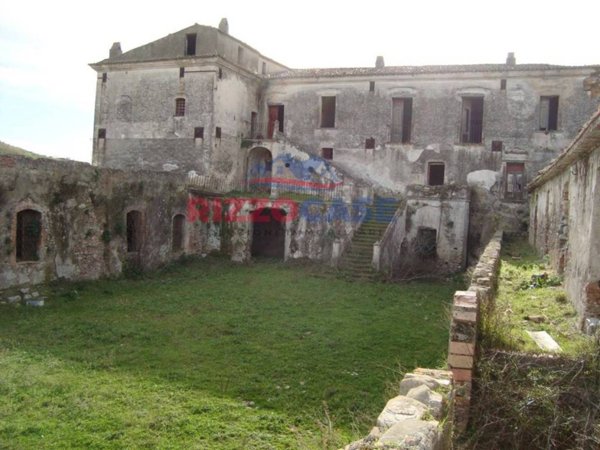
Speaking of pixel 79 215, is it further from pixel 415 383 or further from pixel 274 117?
pixel 274 117

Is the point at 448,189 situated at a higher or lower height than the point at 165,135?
lower

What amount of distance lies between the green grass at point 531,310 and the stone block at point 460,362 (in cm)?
74

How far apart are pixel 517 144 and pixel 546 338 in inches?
741

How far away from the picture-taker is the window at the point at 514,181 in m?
25.1

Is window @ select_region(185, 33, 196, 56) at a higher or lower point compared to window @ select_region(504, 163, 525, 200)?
higher

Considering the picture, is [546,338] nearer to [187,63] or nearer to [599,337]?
[599,337]

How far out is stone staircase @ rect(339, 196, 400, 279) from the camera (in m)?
20.6

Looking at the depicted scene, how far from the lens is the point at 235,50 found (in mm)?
28812

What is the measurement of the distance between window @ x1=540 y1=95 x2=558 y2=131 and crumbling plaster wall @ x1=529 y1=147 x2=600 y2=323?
1080cm

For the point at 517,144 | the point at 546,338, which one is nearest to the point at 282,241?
the point at 517,144

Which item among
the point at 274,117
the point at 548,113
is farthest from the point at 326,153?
the point at 548,113

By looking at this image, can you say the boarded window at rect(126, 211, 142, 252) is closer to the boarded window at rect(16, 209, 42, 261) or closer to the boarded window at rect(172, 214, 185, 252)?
the boarded window at rect(172, 214, 185, 252)

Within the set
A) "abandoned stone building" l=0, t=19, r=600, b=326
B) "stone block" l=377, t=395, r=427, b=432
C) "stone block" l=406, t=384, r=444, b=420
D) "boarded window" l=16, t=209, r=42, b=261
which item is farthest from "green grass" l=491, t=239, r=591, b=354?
"boarded window" l=16, t=209, r=42, b=261

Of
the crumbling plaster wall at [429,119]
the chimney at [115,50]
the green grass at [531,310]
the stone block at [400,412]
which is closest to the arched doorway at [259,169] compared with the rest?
the crumbling plaster wall at [429,119]
